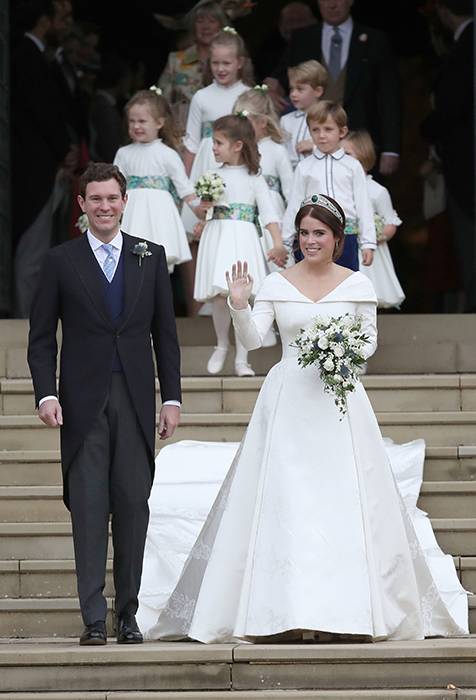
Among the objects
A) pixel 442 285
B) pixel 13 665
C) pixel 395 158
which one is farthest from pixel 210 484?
pixel 442 285

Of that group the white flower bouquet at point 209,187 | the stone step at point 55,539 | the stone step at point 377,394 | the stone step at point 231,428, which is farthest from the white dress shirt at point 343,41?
the stone step at point 55,539

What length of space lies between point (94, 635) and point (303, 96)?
229 inches

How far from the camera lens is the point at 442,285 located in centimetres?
1712

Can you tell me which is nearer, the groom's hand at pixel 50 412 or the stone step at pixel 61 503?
the groom's hand at pixel 50 412

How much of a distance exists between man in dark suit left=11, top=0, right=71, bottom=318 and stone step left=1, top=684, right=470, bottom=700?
25.7ft

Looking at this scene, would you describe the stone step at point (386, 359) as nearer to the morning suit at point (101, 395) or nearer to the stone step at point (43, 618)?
the stone step at point (43, 618)

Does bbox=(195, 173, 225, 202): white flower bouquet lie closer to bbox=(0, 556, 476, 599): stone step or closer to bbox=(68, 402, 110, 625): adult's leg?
bbox=(0, 556, 476, 599): stone step

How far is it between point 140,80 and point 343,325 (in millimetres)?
9311

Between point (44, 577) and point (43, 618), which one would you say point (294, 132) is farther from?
point (43, 618)

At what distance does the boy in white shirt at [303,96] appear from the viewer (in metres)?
12.8

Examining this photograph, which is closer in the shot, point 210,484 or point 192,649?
point 192,649

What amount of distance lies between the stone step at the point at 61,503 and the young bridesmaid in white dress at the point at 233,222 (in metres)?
2.24

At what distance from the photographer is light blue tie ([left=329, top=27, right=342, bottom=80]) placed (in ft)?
45.7

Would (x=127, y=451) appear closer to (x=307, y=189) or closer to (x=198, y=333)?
(x=307, y=189)
